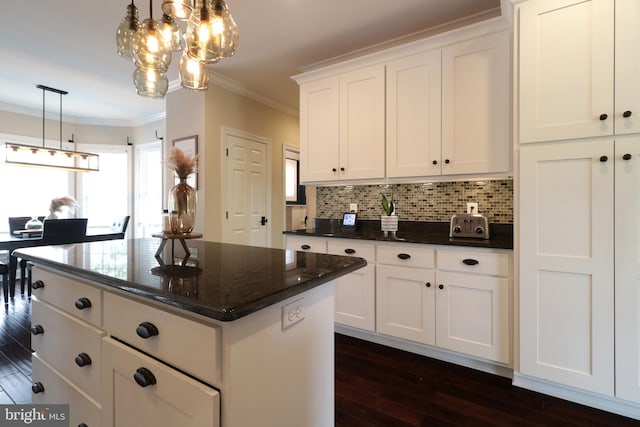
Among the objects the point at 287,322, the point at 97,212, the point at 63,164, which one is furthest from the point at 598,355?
the point at 97,212

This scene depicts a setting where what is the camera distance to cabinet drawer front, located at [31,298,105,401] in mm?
1143

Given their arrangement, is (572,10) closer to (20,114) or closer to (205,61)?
(205,61)

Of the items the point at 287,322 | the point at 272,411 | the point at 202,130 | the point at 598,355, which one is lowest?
the point at 598,355

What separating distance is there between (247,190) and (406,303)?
2437mm

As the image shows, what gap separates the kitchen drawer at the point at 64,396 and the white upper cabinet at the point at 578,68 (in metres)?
2.53

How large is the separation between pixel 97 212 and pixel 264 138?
3419 millimetres

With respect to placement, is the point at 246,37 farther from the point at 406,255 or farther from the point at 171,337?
the point at 171,337

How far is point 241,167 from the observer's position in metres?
3.82

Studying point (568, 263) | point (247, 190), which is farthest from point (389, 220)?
point (247, 190)

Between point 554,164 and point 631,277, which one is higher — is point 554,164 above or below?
above

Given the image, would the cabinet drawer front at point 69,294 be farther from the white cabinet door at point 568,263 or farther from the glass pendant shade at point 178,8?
the white cabinet door at point 568,263

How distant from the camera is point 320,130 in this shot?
10.0ft

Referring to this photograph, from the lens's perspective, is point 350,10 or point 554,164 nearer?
point 554,164

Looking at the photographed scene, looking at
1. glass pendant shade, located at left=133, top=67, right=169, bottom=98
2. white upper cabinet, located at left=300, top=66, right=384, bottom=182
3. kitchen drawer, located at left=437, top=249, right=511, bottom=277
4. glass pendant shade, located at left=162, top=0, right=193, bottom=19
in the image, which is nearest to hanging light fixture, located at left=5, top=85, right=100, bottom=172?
glass pendant shade, located at left=133, top=67, right=169, bottom=98
